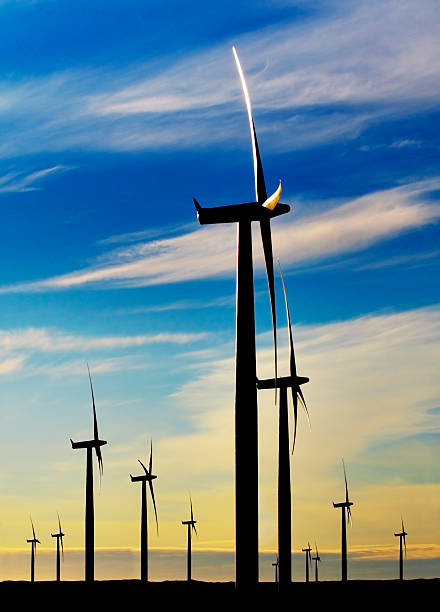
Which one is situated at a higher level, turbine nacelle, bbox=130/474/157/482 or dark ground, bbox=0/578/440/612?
turbine nacelle, bbox=130/474/157/482

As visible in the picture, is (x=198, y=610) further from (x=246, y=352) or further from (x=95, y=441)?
(x=95, y=441)

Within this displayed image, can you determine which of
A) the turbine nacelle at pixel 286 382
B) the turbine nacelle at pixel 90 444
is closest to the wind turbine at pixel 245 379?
the turbine nacelle at pixel 286 382

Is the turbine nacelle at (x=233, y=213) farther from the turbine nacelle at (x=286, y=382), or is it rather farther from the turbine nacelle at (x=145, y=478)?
the turbine nacelle at (x=145, y=478)

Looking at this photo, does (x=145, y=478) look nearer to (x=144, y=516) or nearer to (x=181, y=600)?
(x=144, y=516)

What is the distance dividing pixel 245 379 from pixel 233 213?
796cm

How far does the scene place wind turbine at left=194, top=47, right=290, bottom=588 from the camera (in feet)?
137

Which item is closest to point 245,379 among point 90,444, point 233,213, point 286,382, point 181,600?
point 233,213

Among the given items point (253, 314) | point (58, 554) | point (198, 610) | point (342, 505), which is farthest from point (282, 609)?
point (58, 554)

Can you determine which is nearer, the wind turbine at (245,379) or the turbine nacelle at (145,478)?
the wind turbine at (245,379)

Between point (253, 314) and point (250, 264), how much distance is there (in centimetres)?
240

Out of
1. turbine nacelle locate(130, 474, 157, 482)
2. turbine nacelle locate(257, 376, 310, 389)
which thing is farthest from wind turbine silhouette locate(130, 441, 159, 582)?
turbine nacelle locate(257, 376, 310, 389)

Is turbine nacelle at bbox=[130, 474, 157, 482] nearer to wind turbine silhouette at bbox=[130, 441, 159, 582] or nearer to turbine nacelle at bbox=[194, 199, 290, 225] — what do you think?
wind turbine silhouette at bbox=[130, 441, 159, 582]

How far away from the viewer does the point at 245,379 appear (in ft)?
142

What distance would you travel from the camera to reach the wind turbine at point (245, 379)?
41.8m
